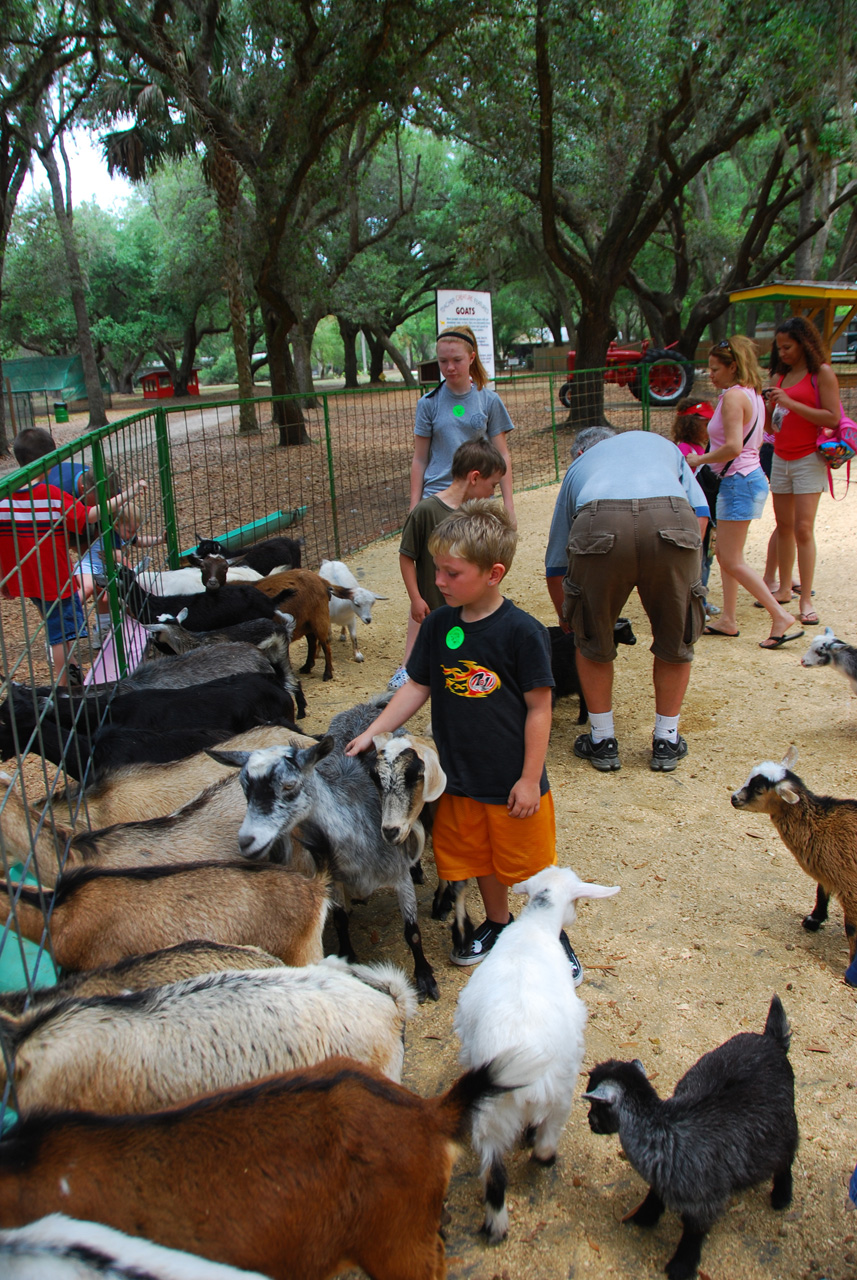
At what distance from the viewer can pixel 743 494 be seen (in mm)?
6039

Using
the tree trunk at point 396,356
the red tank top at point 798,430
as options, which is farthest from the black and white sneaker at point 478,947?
the tree trunk at point 396,356

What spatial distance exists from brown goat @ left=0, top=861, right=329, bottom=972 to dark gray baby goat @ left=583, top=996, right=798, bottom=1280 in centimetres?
107

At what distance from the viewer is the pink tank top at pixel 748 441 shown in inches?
235

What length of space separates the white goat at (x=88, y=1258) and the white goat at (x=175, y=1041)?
1.99ft

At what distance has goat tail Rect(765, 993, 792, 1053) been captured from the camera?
7.41 ft

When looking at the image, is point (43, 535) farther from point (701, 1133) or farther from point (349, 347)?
point (349, 347)

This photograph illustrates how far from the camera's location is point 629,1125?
2.08 metres

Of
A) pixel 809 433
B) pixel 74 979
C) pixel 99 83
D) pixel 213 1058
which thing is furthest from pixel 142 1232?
pixel 99 83

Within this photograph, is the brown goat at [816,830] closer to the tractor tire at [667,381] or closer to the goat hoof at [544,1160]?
the goat hoof at [544,1160]

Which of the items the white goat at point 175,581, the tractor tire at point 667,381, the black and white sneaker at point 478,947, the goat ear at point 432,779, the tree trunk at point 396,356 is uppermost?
the tree trunk at point 396,356

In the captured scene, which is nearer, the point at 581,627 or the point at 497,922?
the point at 497,922

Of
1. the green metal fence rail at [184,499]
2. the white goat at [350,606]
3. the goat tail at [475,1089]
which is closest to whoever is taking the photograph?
the goat tail at [475,1089]

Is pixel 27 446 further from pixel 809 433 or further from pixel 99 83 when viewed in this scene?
pixel 99 83

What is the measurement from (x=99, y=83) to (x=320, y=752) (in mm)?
21980
